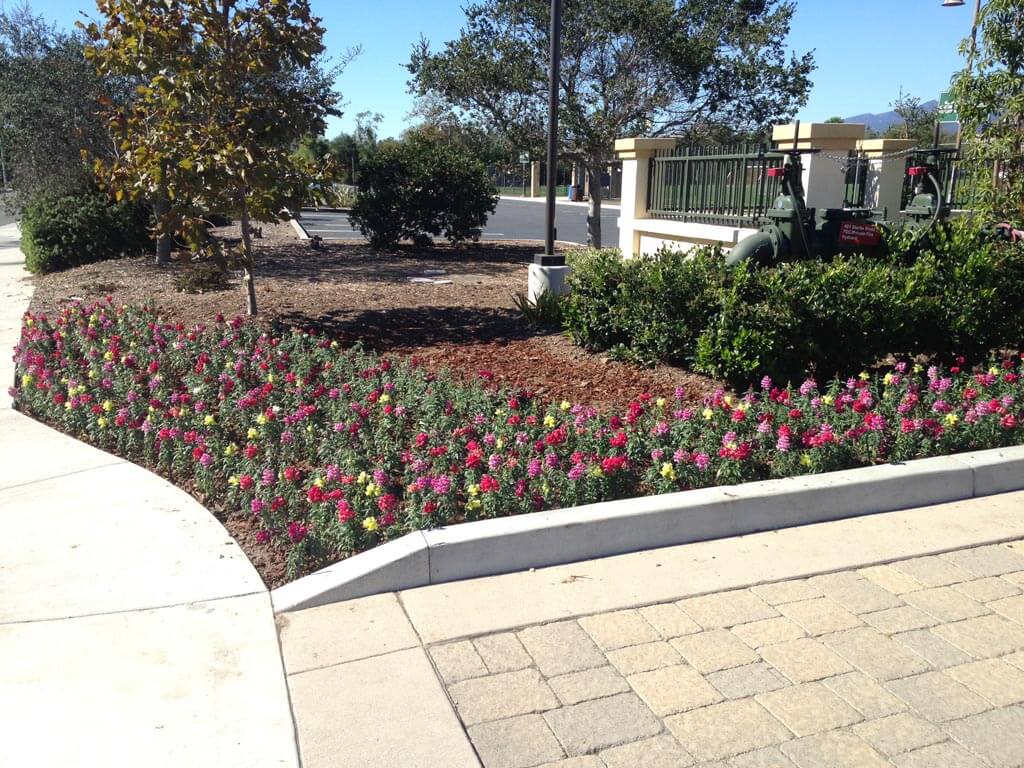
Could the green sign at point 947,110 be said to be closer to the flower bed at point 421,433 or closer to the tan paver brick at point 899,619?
the flower bed at point 421,433

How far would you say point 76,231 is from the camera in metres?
13.7

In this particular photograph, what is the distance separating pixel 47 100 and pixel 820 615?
1307 cm

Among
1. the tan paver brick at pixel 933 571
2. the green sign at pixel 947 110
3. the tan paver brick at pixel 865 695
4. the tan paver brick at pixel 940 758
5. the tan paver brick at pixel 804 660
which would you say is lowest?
the tan paver brick at pixel 940 758

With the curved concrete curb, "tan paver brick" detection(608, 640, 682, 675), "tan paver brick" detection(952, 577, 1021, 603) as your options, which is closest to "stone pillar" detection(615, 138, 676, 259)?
the curved concrete curb

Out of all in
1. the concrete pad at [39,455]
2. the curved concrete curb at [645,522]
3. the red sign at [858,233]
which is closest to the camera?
the curved concrete curb at [645,522]

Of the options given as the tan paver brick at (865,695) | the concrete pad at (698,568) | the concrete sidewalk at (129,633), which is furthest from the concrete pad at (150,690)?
the tan paver brick at (865,695)

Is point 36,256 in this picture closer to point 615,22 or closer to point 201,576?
point 615,22

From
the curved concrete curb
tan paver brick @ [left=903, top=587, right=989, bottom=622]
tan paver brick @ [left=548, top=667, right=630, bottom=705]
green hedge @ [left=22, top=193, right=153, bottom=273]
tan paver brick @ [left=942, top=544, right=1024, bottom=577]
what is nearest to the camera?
tan paver brick @ [left=548, top=667, right=630, bottom=705]

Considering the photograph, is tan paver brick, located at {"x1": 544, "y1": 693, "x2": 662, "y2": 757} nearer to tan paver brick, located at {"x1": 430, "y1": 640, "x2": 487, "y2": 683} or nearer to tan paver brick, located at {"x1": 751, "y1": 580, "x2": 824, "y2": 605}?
tan paver brick, located at {"x1": 430, "y1": 640, "x2": 487, "y2": 683}

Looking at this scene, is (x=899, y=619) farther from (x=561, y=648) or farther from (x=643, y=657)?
(x=561, y=648)

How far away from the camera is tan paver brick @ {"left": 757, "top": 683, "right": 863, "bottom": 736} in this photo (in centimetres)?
287

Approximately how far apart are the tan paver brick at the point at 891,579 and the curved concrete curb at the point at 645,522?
0.51 metres

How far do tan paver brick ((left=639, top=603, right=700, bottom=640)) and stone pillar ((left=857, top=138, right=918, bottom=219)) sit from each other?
25.4ft

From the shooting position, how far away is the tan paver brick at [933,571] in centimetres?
386
